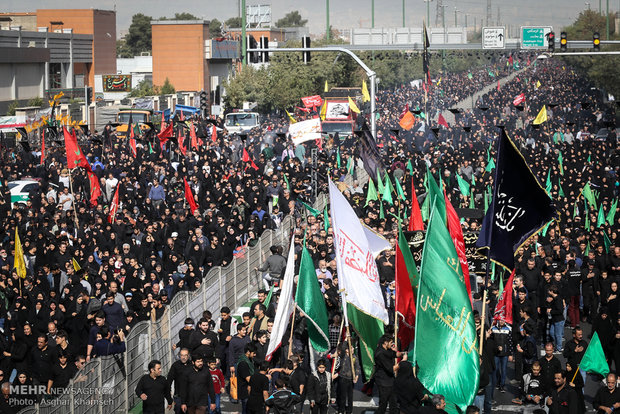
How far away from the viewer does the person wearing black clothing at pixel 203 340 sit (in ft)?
42.5

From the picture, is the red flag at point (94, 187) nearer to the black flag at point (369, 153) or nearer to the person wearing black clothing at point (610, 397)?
the black flag at point (369, 153)

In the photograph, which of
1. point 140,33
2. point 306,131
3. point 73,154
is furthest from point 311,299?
point 140,33

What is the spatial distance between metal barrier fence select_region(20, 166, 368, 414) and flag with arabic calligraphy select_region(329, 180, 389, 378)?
276cm

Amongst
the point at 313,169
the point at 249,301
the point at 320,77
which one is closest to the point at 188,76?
the point at 320,77

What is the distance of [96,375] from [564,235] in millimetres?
9856

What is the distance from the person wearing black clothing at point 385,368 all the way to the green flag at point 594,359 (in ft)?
7.32

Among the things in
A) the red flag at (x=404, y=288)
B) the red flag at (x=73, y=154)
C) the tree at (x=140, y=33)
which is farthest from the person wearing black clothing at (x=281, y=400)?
the tree at (x=140, y=33)

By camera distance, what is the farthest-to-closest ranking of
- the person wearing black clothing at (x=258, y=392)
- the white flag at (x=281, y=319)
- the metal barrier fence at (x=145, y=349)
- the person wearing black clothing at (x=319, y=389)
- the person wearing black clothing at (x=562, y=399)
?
the white flag at (x=281, y=319) → the person wearing black clothing at (x=319, y=389) → the person wearing black clothing at (x=258, y=392) → the metal barrier fence at (x=145, y=349) → the person wearing black clothing at (x=562, y=399)

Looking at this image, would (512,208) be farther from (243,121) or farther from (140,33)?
(140,33)

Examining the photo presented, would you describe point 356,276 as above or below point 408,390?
above

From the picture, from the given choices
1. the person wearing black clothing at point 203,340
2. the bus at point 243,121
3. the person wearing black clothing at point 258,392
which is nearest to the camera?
the person wearing black clothing at point 258,392

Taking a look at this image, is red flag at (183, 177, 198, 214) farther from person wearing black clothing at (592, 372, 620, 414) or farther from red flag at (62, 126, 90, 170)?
person wearing black clothing at (592, 372, 620, 414)

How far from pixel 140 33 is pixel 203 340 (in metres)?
118

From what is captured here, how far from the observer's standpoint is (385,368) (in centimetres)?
1211
